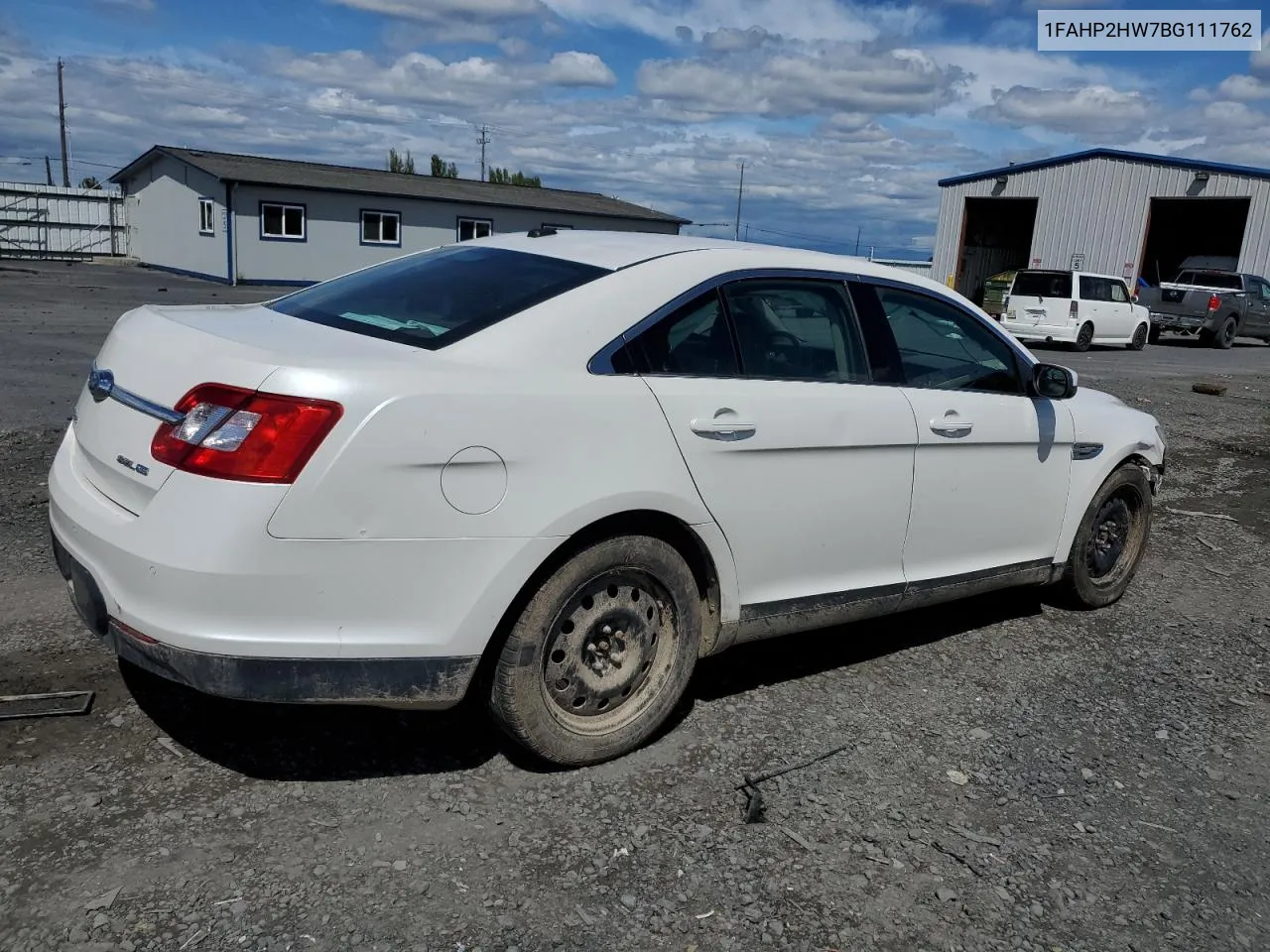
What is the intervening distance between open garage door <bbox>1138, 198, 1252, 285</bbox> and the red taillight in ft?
121

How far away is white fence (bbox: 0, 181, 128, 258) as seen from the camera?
39969 mm

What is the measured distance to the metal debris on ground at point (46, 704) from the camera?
3492 millimetres

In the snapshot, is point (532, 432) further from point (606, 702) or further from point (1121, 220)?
point (1121, 220)

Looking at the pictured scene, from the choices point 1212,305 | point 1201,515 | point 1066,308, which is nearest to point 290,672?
point 1201,515

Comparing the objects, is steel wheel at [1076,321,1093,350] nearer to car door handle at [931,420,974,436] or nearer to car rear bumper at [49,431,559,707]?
car door handle at [931,420,974,436]

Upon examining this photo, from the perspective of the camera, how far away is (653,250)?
3.72m

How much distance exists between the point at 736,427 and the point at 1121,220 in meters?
Result: 34.2

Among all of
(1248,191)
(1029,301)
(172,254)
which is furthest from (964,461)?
(172,254)

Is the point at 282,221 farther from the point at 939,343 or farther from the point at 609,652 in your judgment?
the point at 609,652

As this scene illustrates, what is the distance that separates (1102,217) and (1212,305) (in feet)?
28.9

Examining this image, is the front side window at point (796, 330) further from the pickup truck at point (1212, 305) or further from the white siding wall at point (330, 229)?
the white siding wall at point (330, 229)

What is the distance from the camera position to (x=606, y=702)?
346cm

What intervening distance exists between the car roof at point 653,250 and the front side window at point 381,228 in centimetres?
3266

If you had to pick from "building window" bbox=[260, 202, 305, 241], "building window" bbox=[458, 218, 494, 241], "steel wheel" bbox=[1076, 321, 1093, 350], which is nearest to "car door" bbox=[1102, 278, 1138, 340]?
"steel wheel" bbox=[1076, 321, 1093, 350]
